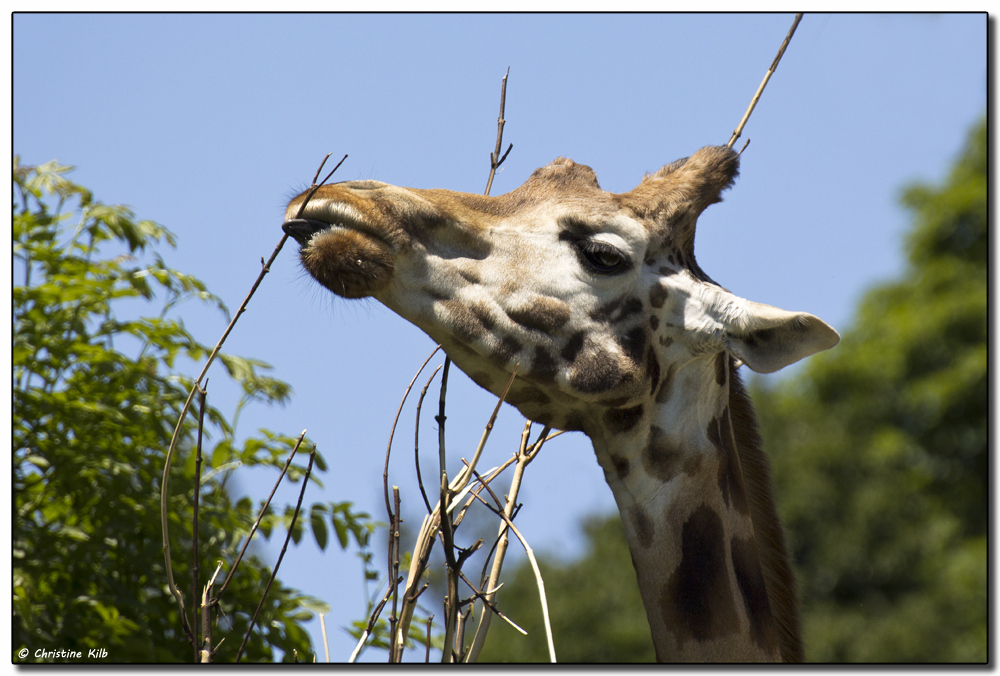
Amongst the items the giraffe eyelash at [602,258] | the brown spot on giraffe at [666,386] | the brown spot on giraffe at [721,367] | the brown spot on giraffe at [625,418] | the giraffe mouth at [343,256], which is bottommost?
the brown spot on giraffe at [625,418]

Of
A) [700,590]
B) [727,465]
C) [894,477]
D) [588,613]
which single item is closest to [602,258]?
[727,465]

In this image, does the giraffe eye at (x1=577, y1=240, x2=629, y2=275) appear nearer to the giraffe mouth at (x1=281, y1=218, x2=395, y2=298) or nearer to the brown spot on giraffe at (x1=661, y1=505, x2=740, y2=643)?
the giraffe mouth at (x1=281, y1=218, x2=395, y2=298)

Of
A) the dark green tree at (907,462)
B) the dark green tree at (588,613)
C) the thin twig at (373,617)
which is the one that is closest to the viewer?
the thin twig at (373,617)

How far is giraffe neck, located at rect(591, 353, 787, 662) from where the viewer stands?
2.74 meters

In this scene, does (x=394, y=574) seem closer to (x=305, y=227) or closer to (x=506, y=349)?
(x=506, y=349)

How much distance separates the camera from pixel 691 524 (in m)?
2.83

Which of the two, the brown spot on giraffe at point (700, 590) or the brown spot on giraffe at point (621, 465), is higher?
the brown spot on giraffe at point (621, 465)

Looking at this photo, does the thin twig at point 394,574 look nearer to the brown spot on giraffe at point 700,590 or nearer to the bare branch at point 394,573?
the bare branch at point 394,573

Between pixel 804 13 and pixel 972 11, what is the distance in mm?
629

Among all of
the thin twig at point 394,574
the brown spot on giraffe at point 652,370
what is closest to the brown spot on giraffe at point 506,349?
the brown spot on giraffe at point 652,370

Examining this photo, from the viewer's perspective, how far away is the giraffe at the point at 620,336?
9.00ft

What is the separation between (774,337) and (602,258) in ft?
1.79

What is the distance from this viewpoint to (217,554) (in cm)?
355

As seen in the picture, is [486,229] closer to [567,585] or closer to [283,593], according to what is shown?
[283,593]
